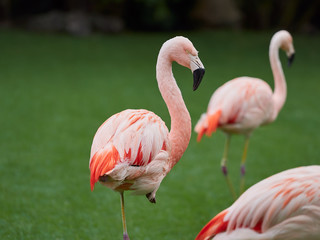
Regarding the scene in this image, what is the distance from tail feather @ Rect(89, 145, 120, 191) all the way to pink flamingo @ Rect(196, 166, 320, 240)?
0.58m

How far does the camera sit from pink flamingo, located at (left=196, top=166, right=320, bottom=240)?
6.98 ft

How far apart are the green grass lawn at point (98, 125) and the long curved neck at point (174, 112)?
1.04m

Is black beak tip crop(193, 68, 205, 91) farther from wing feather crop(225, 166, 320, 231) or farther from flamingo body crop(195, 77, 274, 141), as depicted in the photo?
flamingo body crop(195, 77, 274, 141)

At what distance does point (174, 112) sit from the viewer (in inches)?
107

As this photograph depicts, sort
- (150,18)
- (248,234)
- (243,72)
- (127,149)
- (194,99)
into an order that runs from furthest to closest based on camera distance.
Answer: (150,18)
(243,72)
(194,99)
(127,149)
(248,234)

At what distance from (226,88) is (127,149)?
6.30 feet

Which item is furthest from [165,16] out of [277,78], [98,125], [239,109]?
[239,109]

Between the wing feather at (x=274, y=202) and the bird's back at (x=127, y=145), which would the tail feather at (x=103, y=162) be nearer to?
the bird's back at (x=127, y=145)

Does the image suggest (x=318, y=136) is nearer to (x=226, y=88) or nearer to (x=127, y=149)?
(x=226, y=88)

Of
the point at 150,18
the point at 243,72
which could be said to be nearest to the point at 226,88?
the point at 243,72

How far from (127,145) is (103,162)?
17cm

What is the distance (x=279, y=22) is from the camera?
583 inches

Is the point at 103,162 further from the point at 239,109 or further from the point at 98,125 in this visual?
the point at 98,125

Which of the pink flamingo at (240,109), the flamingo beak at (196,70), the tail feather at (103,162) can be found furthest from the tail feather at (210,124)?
the tail feather at (103,162)
